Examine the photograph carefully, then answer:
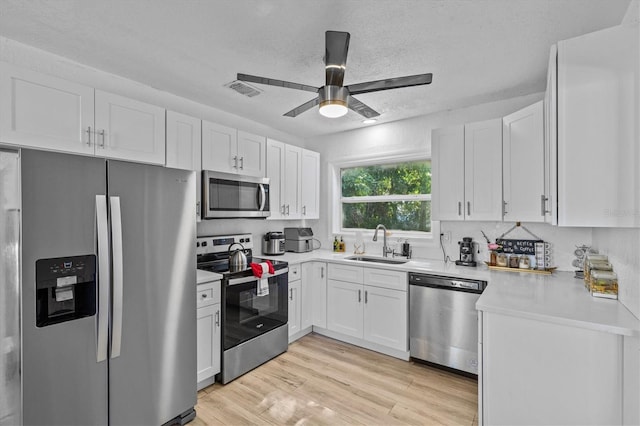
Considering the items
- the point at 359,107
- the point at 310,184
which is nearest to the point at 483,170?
the point at 359,107

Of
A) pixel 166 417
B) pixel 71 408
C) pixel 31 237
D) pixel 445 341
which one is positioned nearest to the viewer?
pixel 31 237

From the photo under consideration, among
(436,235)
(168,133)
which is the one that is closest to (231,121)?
(168,133)

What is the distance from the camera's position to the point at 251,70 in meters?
2.41

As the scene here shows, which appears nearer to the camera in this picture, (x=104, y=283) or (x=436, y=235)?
(x=104, y=283)

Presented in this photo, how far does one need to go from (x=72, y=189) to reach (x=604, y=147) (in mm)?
2658

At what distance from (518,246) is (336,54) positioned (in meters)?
2.43

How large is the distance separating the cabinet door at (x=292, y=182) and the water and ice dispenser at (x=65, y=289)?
2280mm

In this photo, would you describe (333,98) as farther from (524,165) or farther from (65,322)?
(65,322)

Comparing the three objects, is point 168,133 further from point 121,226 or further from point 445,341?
point 445,341

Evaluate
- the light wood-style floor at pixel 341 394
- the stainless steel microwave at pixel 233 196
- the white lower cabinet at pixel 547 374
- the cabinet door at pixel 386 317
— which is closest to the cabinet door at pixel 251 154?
the stainless steel microwave at pixel 233 196

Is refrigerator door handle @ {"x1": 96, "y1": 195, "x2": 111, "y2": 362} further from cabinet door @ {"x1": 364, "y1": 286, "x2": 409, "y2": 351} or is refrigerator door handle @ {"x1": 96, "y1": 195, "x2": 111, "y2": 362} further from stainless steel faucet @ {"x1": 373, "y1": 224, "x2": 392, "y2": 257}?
stainless steel faucet @ {"x1": 373, "y1": 224, "x2": 392, "y2": 257}

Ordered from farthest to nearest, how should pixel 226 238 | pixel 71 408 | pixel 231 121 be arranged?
pixel 231 121 < pixel 226 238 < pixel 71 408

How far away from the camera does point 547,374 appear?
1625mm

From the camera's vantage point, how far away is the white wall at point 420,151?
2.78 metres
